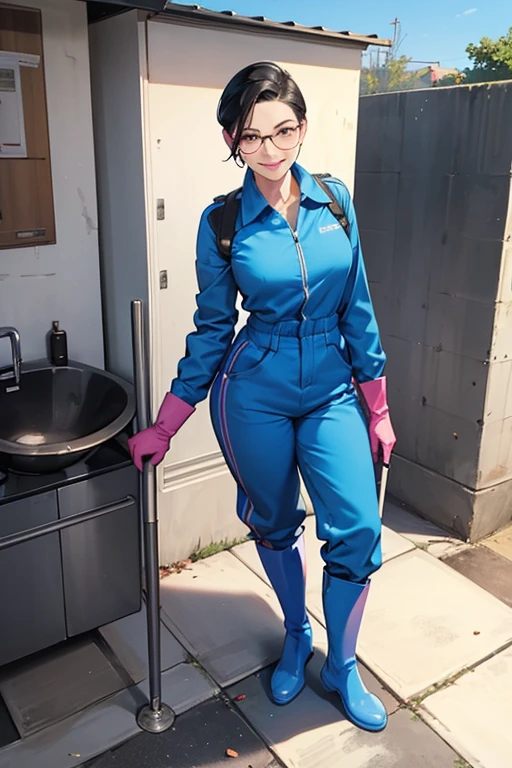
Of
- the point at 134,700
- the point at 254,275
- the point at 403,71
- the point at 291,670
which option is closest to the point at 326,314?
the point at 254,275

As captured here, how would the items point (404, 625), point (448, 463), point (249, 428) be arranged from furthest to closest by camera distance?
point (448, 463) → point (404, 625) → point (249, 428)

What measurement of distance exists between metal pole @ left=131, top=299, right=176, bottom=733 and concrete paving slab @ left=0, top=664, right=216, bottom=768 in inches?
2.0

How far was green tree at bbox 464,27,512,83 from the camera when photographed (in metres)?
15.8

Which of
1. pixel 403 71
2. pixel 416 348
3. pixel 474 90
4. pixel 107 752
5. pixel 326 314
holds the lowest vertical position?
pixel 107 752

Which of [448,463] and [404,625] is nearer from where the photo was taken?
[404,625]

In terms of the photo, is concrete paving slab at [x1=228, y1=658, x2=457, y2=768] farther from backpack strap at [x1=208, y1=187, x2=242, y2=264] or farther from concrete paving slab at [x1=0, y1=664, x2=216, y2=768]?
backpack strap at [x1=208, y1=187, x2=242, y2=264]

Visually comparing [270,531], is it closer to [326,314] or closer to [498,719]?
[326,314]

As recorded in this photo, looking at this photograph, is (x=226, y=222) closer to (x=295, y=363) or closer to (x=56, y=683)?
(x=295, y=363)

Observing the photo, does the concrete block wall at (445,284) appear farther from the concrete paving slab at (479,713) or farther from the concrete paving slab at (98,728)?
the concrete paving slab at (98,728)

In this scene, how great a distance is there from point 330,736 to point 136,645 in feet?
2.45

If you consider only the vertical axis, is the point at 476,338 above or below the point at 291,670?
above

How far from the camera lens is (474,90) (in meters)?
2.78

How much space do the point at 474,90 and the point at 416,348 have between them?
110cm

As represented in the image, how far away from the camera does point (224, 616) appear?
259 cm
